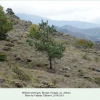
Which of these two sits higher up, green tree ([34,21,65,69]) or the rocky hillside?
green tree ([34,21,65,69])

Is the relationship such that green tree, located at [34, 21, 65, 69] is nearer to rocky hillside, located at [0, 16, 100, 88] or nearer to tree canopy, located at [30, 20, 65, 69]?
tree canopy, located at [30, 20, 65, 69]

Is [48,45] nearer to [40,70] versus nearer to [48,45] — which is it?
[48,45]

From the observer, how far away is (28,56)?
48.3m

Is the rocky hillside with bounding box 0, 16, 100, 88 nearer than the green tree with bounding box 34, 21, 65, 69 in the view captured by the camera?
Yes

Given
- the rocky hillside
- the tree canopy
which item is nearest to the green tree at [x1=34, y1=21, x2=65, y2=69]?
the tree canopy

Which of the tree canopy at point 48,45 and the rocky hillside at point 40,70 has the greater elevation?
the tree canopy at point 48,45

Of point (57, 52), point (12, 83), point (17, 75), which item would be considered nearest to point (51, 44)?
point (57, 52)

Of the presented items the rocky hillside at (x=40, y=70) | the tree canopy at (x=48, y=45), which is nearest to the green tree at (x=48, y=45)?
the tree canopy at (x=48, y=45)

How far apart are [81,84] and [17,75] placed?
988cm

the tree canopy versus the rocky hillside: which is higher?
the tree canopy

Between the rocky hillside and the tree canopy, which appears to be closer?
the rocky hillside

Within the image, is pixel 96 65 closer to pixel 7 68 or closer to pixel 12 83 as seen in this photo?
pixel 7 68

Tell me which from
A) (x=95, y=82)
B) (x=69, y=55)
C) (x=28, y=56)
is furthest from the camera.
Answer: (x=69, y=55)

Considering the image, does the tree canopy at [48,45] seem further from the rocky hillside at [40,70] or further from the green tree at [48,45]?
the rocky hillside at [40,70]
